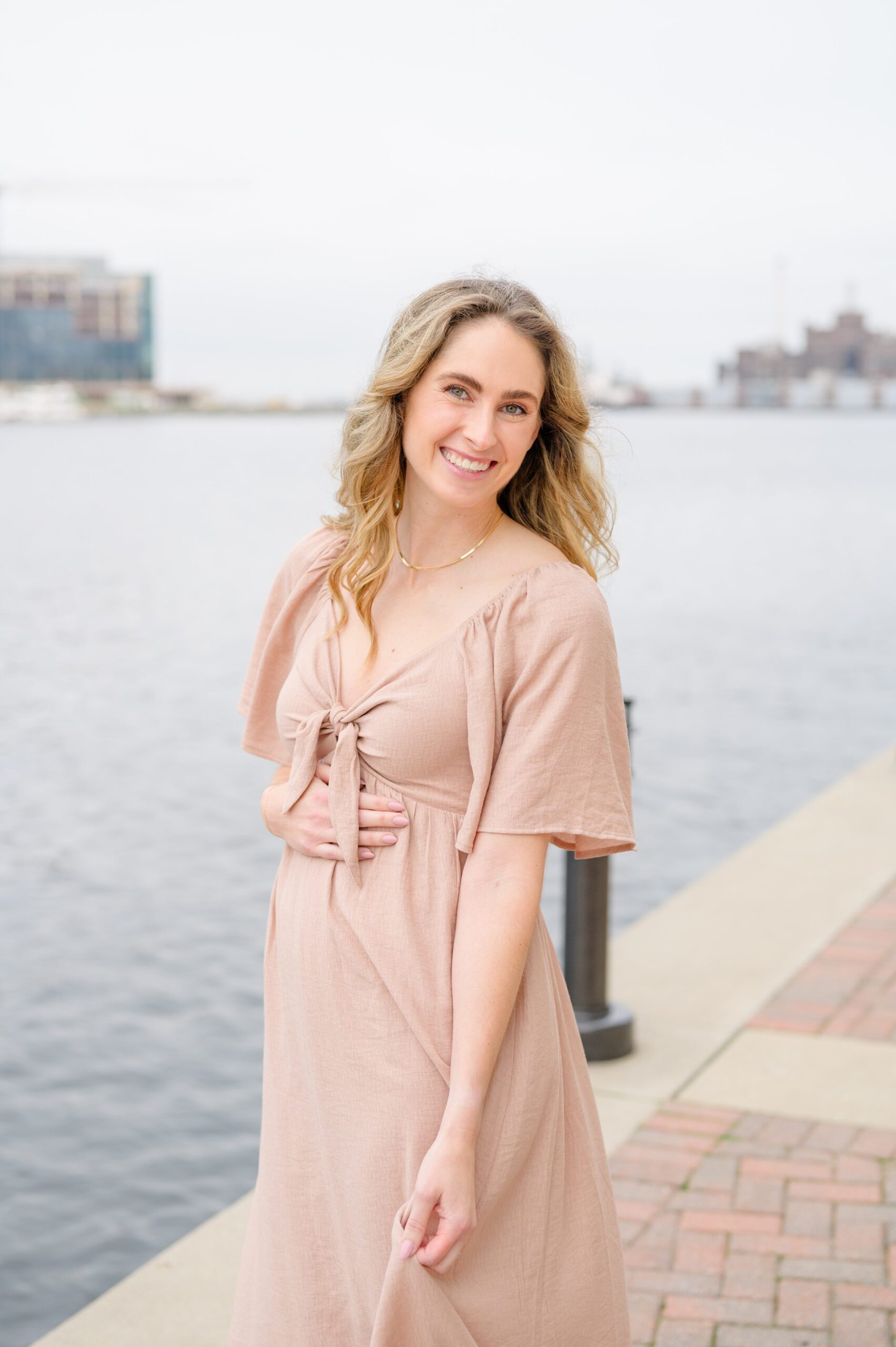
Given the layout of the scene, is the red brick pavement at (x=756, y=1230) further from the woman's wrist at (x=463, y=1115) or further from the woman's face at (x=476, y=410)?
the woman's face at (x=476, y=410)

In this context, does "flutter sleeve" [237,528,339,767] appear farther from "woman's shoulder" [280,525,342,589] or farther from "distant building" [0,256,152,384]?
"distant building" [0,256,152,384]

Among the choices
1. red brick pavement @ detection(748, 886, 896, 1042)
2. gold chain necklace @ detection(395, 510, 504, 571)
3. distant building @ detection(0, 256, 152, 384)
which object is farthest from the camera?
distant building @ detection(0, 256, 152, 384)

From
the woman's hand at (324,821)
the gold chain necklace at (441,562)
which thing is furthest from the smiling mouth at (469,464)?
the woman's hand at (324,821)

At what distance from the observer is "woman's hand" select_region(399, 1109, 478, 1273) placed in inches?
71.9

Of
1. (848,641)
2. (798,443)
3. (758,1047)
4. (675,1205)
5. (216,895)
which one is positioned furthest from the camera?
(798,443)

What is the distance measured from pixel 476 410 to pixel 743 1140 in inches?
108

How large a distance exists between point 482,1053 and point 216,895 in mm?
6214

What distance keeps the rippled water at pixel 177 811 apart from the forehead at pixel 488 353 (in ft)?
1.02

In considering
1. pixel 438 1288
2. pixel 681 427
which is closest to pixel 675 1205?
pixel 438 1288

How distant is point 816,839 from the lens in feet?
23.9

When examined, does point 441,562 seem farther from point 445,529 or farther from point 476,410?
point 476,410

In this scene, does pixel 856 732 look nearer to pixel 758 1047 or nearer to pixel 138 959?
pixel 138 959

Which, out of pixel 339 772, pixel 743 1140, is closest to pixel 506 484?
pixel 339 772

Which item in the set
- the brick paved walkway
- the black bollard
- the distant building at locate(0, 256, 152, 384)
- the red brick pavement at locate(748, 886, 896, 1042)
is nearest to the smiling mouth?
the brick paved walkway
